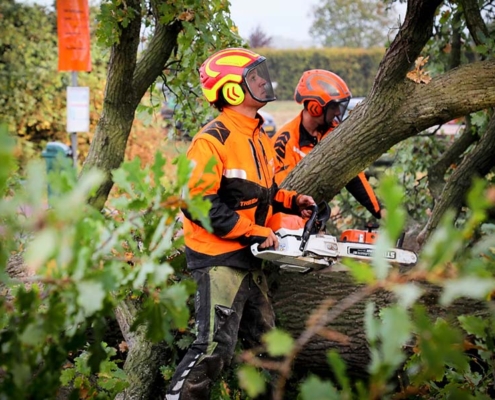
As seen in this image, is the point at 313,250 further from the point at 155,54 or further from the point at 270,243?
the point at 155,54

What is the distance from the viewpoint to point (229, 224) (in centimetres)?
329

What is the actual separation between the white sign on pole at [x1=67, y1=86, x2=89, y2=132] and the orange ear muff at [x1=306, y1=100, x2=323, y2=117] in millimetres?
3850

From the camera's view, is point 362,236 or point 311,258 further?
point 362,236

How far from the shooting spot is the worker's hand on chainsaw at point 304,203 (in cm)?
371

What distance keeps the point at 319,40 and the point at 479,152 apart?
38.9 metres

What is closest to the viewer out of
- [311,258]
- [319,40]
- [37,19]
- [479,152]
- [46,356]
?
[46,356]

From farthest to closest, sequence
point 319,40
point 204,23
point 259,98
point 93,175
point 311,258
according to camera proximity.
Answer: point 319,40
point 204,23
point 259,98
point 311,258
point 93,175

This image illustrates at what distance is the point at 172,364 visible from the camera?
3.84 m

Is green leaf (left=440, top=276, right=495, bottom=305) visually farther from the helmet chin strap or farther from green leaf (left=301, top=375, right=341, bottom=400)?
the helmet chin strap

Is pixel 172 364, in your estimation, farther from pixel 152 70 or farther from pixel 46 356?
pixel 46 356

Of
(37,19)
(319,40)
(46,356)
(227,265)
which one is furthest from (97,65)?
(319,40)

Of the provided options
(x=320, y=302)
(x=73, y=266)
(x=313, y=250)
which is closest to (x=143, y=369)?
(x=320, y=302)

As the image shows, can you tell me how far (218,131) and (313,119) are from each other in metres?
1.63

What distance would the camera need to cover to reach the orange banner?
6918 millimetres
